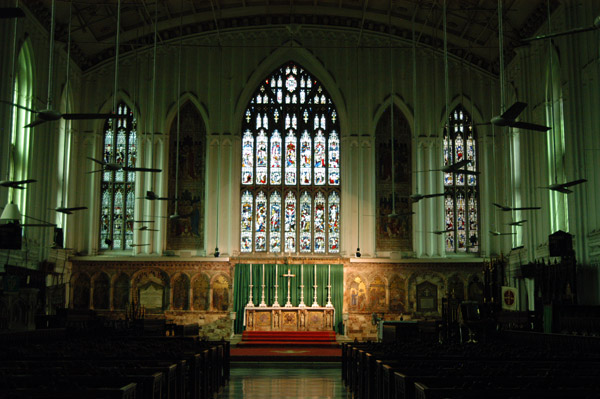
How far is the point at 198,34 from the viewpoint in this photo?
32156 millimetres

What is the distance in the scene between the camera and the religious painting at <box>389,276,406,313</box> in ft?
99.8

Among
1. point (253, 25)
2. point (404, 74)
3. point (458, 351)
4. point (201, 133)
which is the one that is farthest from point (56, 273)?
point (458, 351)

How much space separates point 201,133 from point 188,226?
415 centimetres

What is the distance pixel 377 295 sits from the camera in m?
30.5

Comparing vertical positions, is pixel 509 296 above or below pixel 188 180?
below

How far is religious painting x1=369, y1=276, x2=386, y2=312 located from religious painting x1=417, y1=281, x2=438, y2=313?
59.9 inches

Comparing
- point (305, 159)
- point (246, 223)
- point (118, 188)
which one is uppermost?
point (305, 159)

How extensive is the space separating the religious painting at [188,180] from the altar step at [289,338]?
5.59 metres

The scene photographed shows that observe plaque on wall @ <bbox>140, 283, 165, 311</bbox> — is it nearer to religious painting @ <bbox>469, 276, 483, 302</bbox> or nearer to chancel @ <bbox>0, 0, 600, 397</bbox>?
chancel @ <bbox>0, 0, 600, 397</bbox>

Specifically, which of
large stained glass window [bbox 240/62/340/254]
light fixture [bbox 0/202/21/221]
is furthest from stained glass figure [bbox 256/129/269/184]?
light fixture [bbox 0/202/21/221]

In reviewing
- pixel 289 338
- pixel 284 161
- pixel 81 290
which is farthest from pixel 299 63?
pixel 81 290

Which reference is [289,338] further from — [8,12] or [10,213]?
[8,12]

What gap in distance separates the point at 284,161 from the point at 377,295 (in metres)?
7.07

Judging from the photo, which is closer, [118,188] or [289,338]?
[289,338]
